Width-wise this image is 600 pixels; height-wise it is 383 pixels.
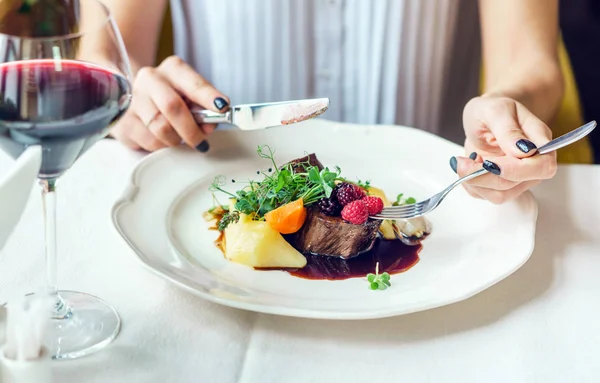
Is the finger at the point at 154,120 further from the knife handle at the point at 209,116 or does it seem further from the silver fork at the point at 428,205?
the silver fork at the point at 428,205

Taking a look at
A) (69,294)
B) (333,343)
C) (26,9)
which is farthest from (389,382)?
(26,9)

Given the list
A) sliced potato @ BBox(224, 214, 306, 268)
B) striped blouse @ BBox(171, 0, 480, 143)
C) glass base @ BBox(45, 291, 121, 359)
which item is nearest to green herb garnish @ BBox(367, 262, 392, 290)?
sliced potato @ BBox(224, 214, 306, 268)

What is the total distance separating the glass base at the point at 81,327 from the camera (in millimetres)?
806

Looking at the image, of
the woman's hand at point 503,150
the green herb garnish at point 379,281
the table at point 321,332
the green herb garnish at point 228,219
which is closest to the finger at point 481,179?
the woman's hand at point 503,150

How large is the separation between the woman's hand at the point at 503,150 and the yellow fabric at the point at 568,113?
28.7 inches

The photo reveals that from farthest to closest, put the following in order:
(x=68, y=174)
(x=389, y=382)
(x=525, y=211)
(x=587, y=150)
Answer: (x=587, y=150) → (x=68, y=174) → (x=525, y=211) → (x=389, y=382)

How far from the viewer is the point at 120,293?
0.95 m

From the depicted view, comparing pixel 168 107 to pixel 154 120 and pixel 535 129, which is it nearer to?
pixel 154 120

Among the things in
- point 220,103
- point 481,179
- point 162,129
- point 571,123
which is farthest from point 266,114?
point 571,123

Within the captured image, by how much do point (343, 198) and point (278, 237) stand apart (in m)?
0.13

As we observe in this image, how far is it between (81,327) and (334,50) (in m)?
1.19

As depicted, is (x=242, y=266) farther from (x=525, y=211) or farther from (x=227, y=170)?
(x=525, y=211)

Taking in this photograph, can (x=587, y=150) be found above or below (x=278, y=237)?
below

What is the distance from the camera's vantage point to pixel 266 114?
128cm
